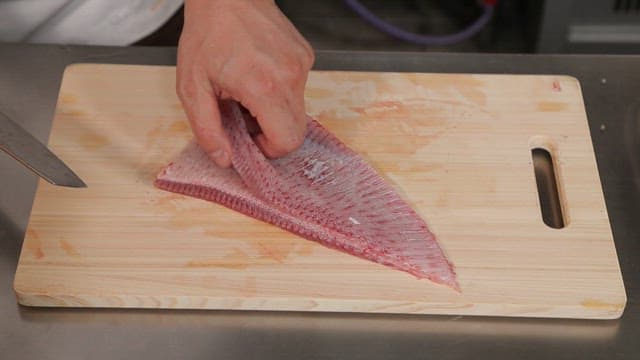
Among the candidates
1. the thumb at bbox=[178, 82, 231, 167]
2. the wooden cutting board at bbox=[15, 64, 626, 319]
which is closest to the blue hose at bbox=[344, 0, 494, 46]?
the wooden cutting board at bbox=[15, 64, 626, 319]

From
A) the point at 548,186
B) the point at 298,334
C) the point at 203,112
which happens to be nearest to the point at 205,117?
the point at 203,112

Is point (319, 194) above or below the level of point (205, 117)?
below

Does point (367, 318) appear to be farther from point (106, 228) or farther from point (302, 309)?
point (106, 228)

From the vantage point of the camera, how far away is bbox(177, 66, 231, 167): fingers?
1297 mm

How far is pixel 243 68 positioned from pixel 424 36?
62.8 inches

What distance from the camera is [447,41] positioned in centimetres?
271

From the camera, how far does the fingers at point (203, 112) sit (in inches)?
51.1

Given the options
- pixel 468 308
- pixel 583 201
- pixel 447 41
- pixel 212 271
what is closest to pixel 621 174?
pixel 583 201

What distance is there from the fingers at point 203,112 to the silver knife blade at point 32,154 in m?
0.22

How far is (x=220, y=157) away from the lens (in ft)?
4.41

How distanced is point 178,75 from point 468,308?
1.75ft

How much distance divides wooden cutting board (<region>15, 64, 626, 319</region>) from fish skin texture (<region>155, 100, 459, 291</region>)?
0.02 metres

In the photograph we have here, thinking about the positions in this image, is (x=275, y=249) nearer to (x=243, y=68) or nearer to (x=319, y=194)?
(x=319, y=194)

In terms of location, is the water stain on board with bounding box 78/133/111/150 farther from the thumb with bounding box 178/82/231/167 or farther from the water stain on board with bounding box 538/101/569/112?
the water stain on board with bounding box 538/101/569/112
